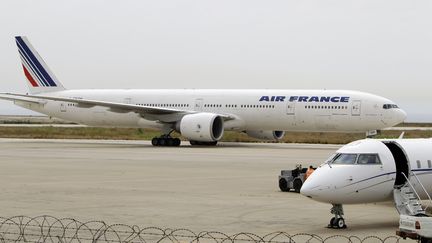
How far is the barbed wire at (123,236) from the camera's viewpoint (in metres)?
15.9

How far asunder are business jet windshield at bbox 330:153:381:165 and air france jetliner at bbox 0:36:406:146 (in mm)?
30449

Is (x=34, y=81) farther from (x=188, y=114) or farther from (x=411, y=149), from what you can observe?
(x=411, y=149)

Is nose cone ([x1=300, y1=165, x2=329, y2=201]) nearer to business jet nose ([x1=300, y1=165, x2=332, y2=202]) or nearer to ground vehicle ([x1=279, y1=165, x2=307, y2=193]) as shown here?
business jet nose ([x1=300, y1=165, x2=332, y2=202])

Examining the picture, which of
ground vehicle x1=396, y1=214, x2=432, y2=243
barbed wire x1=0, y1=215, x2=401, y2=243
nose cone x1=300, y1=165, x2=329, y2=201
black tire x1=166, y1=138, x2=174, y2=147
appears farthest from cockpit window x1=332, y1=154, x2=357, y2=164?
black tire x1=166, y1=138, x2=174, y2=147

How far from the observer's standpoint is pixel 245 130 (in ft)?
180

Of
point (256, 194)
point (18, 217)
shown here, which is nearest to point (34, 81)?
point (256, 194)

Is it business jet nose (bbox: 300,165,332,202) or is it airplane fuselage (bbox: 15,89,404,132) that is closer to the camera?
business jet nose (bbox: 300,165,332,202)

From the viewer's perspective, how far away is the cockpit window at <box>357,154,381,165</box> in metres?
18.5

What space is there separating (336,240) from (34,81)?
1938 inches

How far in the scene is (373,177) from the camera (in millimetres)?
18219

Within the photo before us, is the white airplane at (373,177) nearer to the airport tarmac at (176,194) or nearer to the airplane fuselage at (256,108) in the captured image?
the airport tarmac at (176,194)

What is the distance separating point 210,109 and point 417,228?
4022 cm

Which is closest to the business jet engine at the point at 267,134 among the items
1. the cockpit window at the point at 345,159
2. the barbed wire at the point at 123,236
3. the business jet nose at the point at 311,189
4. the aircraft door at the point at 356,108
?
the aircraft door at the point at 356,108

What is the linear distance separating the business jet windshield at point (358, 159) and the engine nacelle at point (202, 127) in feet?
105
